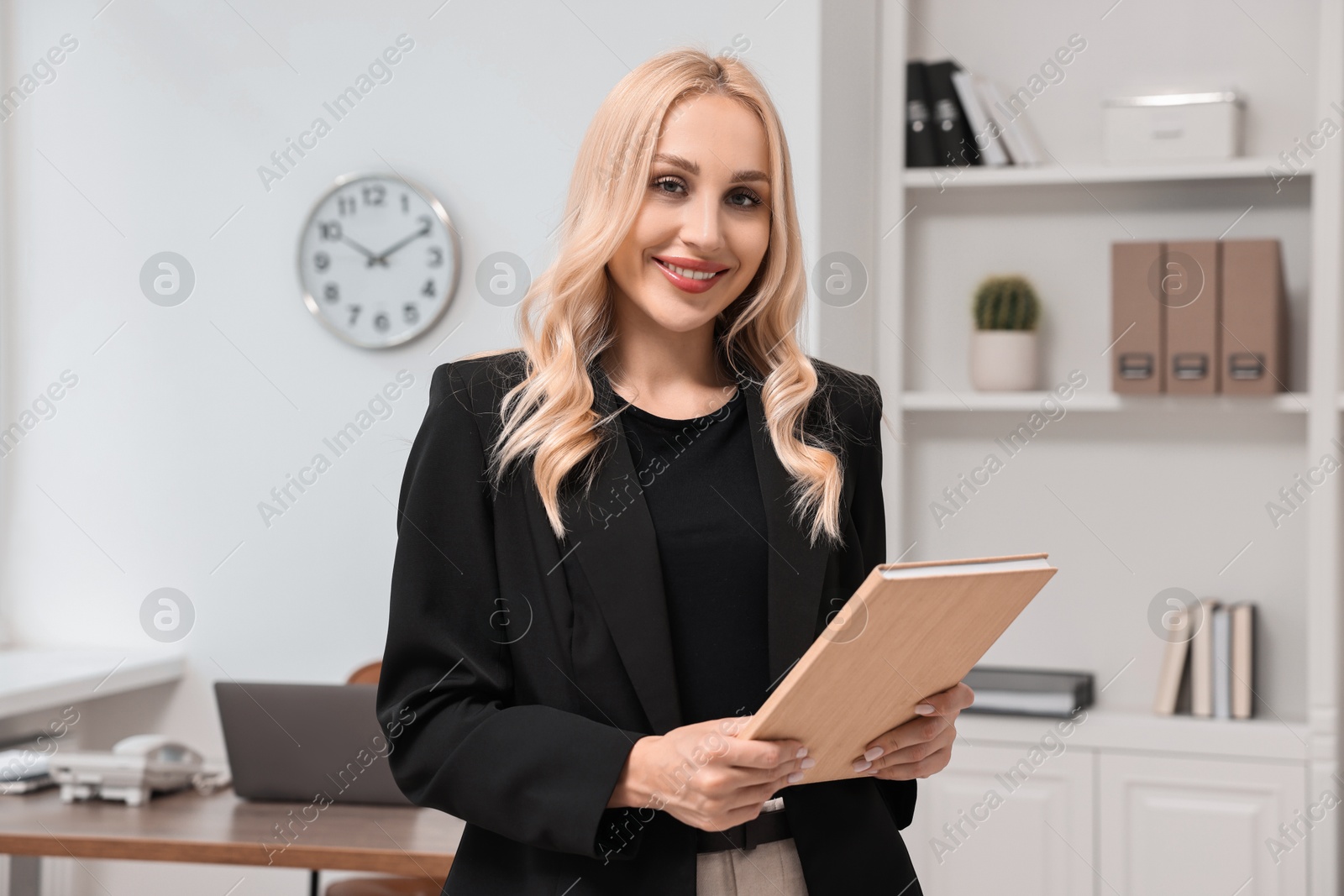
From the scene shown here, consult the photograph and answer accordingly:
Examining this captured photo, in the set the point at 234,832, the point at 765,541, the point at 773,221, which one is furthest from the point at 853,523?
the point at 234,832

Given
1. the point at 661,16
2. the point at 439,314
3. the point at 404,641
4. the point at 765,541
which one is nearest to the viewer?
the point at 404,641

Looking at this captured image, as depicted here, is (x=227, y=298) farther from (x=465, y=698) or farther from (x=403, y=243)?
(x=465, y=698)

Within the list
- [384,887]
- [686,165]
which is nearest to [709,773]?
[686,165]

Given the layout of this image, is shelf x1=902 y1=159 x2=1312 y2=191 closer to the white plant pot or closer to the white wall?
the white wall

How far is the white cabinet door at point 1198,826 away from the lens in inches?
115

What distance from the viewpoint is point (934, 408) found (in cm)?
337

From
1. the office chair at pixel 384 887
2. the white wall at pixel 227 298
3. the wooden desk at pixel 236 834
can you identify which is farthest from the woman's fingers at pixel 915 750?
the white wall at pixel 227 298

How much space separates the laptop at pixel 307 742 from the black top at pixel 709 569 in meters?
1.41

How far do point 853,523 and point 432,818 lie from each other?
1.40m

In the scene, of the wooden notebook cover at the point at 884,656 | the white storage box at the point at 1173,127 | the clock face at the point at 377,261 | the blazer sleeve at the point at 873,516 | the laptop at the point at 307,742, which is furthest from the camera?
the clock face at the point at 377,261

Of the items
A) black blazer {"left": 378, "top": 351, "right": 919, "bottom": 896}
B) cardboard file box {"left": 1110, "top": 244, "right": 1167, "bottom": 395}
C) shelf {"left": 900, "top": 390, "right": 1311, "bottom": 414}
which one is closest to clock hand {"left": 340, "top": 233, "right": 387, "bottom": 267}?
shelf {"left": 900, "top": 390, "right": 1311, "bottom": 414}

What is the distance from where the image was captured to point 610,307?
4.52 feet

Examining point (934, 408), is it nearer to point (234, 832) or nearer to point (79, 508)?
point (234, 832)

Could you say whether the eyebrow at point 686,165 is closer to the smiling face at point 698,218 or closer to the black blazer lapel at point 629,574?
the smiling face at point 698,218
